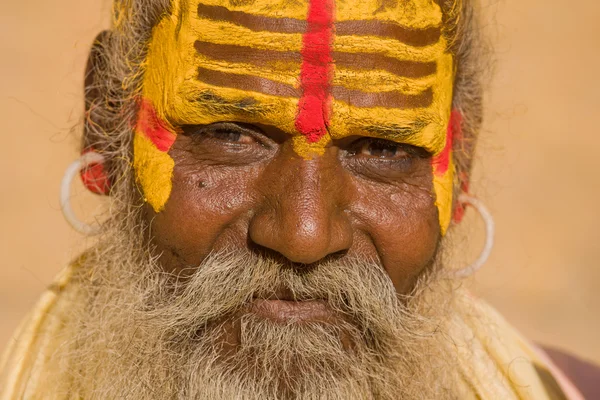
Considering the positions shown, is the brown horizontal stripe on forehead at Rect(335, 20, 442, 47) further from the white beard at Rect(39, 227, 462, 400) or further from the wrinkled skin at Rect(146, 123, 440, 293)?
the white beard at Rect(39, 227, 462, 400)

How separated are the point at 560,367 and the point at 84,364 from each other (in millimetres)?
1608

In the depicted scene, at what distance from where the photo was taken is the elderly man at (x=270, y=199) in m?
1.96

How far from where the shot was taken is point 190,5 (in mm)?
2041

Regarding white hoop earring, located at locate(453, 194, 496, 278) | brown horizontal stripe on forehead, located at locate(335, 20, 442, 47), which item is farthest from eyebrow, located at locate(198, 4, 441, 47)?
white hoop earring, located at locate(453, 194, 496, 278)

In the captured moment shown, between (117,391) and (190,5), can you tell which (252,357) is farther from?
(190,5)

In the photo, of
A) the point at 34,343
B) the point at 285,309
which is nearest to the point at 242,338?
the point at 285,309

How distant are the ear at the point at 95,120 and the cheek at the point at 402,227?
832 mm

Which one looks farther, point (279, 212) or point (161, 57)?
point (161, 57)

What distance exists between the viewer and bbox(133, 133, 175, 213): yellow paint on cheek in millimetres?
2111

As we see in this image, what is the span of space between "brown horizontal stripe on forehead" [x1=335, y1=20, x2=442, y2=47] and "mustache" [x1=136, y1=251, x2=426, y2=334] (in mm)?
561

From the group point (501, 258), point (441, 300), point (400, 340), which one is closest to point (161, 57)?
point (400, 340)

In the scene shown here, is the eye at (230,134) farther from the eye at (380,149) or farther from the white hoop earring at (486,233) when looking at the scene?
the white hoop earring at (486,233)

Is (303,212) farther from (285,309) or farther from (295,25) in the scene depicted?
(295,25)

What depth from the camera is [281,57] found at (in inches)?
76.9
